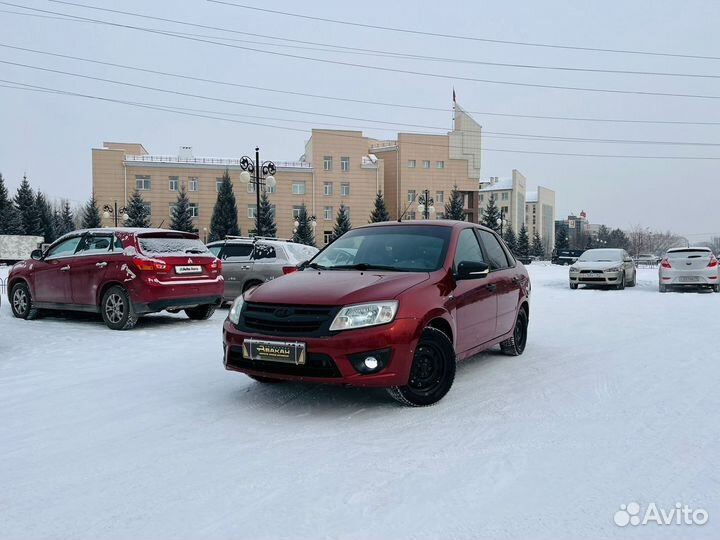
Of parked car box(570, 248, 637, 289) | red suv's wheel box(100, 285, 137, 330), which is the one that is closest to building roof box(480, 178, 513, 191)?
parked car box(570, 248, 637, 289)

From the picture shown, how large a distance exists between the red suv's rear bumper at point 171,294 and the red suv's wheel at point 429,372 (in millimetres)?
5610

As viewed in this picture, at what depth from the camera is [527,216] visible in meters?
133

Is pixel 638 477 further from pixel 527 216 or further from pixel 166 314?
pixel 527 216

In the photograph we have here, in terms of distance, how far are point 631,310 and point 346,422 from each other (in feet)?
32.2

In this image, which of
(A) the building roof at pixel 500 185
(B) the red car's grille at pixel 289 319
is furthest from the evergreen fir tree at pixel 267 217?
(A) the building roof at pixel 500 185

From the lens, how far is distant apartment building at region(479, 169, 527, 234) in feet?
354

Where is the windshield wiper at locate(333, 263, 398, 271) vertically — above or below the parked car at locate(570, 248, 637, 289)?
above

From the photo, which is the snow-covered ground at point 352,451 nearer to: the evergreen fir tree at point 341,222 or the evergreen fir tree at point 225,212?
the evergreen fir tree at point 225,212

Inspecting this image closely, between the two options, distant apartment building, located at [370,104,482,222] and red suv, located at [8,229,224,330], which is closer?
red suv, located at [8,229,224,330]

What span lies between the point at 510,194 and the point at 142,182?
75158 millimetres

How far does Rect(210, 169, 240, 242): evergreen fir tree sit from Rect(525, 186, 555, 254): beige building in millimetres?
84420

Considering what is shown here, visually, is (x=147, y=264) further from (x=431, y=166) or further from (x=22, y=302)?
(x=431, y=166)

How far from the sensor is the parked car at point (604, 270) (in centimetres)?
1812

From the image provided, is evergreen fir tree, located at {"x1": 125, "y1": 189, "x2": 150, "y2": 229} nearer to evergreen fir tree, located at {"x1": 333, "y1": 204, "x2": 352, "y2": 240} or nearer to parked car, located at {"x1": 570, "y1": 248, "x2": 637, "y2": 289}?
evergreen fir tree, located at {"x1": 333, "y1": 204, "x2": 352, "y2": 240}
